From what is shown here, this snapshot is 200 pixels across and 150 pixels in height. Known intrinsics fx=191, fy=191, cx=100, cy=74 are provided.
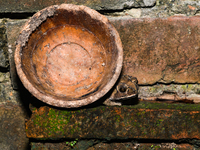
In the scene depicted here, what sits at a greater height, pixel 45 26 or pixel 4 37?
A: pixel 45 26

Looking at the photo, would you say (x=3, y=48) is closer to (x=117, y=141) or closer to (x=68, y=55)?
(x=68, y=55)

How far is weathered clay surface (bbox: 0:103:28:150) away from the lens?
2061 millimetres

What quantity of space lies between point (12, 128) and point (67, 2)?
4.72ft

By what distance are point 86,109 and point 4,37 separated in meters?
1.11

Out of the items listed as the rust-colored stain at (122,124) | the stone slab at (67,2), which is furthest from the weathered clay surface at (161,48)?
the rust-colored stain at (122,124)

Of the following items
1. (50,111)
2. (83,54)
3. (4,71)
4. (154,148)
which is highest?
(83,54)

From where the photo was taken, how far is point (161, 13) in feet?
6.05

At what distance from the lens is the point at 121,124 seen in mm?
1671

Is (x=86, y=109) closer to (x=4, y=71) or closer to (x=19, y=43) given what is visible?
(x=19, y=43)

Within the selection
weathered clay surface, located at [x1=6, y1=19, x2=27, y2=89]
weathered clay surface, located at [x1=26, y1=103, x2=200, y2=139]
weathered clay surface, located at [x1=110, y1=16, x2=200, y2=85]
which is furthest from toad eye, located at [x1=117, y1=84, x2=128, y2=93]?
weathered clay surface, located at [x1=6, y1=19, x2=27, y2=89]

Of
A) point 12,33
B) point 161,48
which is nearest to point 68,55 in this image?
point 12,33

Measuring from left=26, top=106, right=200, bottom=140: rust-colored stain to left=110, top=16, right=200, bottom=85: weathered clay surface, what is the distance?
1.27ft

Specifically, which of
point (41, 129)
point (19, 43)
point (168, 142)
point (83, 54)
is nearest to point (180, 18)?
point (83, 54)

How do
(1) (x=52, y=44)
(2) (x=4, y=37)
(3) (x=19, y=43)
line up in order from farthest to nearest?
(2) (x=4, y=37)
(1) (x=52, y=44)
(3) (x=19, y=43)
